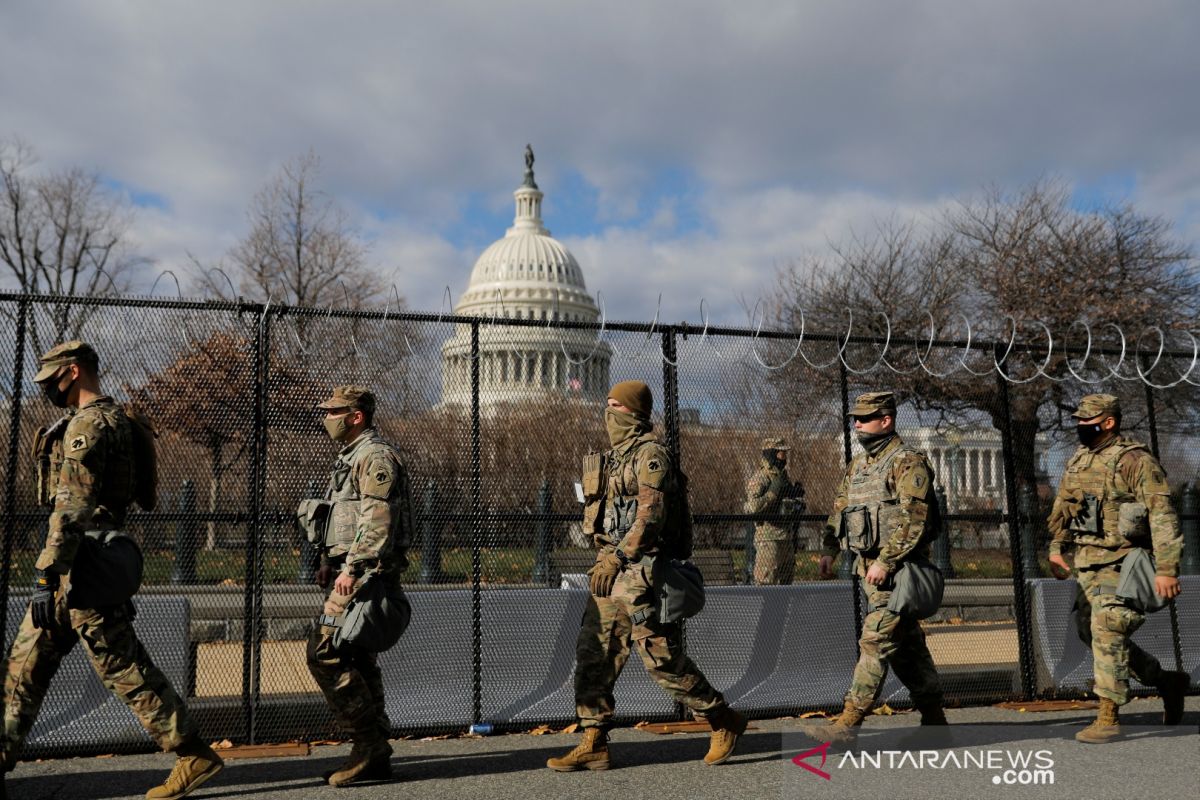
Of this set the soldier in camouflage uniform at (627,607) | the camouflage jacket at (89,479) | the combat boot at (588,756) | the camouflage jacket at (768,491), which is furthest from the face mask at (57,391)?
the camouflage jacket at (768,491)

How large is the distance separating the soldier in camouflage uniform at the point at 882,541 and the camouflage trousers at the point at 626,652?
863 mm

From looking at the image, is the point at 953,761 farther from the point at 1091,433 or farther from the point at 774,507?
the point at 774,507

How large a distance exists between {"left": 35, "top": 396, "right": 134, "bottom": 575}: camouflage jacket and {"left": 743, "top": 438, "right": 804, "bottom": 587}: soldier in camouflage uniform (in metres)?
4.36

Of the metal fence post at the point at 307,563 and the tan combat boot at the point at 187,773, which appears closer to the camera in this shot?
the tan combat boot at the point at 187,773

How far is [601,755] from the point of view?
5.55 metres

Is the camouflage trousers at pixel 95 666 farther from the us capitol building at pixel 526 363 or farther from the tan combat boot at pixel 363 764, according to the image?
the us capitol building at pixel 526 363

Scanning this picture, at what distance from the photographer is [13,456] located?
234 inches

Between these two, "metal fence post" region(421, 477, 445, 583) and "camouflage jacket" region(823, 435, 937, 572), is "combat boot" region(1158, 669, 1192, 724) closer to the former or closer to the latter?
"camouflage jacket" region(823, 435, 937, 572)

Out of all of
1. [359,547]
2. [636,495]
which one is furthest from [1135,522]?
[359,547]

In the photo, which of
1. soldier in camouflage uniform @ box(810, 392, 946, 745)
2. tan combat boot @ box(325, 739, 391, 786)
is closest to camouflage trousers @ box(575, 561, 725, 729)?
soldier in camouflage uniform @ box(810, 392, 946, 745)

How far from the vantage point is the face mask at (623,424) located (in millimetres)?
5727

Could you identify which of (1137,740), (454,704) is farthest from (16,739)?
(1137,740)

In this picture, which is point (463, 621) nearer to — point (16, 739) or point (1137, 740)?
point (16, 739)

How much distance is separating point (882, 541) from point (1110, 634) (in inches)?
64.2
